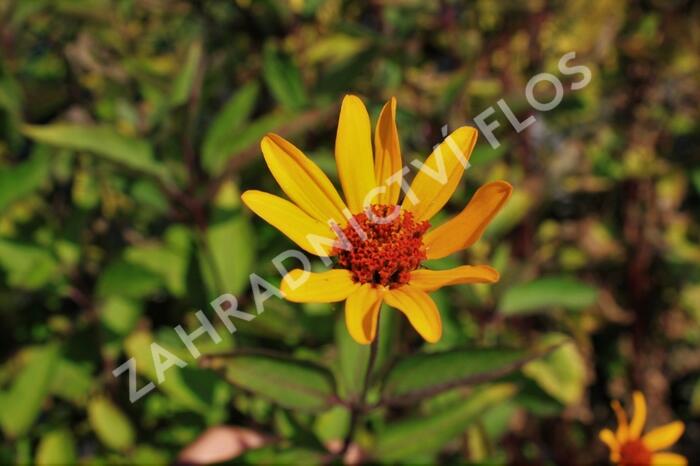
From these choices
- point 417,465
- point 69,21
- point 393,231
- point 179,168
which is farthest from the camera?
point 69,21

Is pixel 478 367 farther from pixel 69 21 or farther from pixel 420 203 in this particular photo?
pixel 69 21

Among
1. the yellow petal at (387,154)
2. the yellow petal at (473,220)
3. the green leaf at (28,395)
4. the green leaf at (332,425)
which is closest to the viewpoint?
the yellow petal at (473,220)

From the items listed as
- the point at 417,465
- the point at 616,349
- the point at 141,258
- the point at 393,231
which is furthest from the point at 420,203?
the point at 616,349

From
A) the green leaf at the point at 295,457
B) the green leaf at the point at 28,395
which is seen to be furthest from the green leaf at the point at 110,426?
the green leaf at the point at 295,457

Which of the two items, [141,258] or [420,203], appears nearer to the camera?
[420,203]

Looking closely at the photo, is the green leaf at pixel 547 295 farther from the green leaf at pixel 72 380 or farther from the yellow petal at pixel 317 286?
the green leaf at pixel 72 380

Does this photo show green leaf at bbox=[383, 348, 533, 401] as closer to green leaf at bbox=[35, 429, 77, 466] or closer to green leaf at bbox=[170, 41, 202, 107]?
green leaf at bbox=[35, 429, 77, 466]
